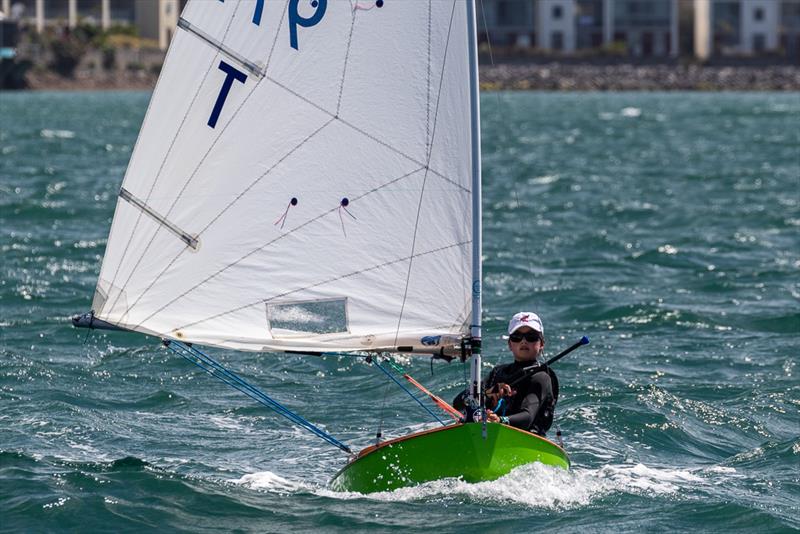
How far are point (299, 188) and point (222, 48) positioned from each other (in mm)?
1164

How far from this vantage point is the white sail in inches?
427

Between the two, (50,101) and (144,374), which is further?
(50,101)

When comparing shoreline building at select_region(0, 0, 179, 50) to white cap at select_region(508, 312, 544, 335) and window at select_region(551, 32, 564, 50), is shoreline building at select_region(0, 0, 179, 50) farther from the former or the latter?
white cap at select_region(508, 312, 544, 335)

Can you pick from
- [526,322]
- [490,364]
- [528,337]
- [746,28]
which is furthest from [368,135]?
[746,28]

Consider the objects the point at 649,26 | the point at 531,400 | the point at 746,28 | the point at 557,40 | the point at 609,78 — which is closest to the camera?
the point at 531,400

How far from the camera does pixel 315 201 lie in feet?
36.4

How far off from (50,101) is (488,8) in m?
48.3

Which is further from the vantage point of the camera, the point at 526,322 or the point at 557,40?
the point at 557,40

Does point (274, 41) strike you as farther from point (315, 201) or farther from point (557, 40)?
point (557, 40)

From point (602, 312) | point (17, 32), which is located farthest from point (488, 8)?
point (602, 312)

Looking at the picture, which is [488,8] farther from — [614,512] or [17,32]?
[614,512]

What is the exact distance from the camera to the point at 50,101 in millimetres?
100312

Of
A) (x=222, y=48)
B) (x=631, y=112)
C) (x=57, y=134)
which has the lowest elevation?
(x=631, y=112)

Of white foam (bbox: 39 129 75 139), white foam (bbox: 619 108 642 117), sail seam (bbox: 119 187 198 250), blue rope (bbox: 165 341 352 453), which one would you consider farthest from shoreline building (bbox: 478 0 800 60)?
sail seam (bbox: 119 187 198 250)
